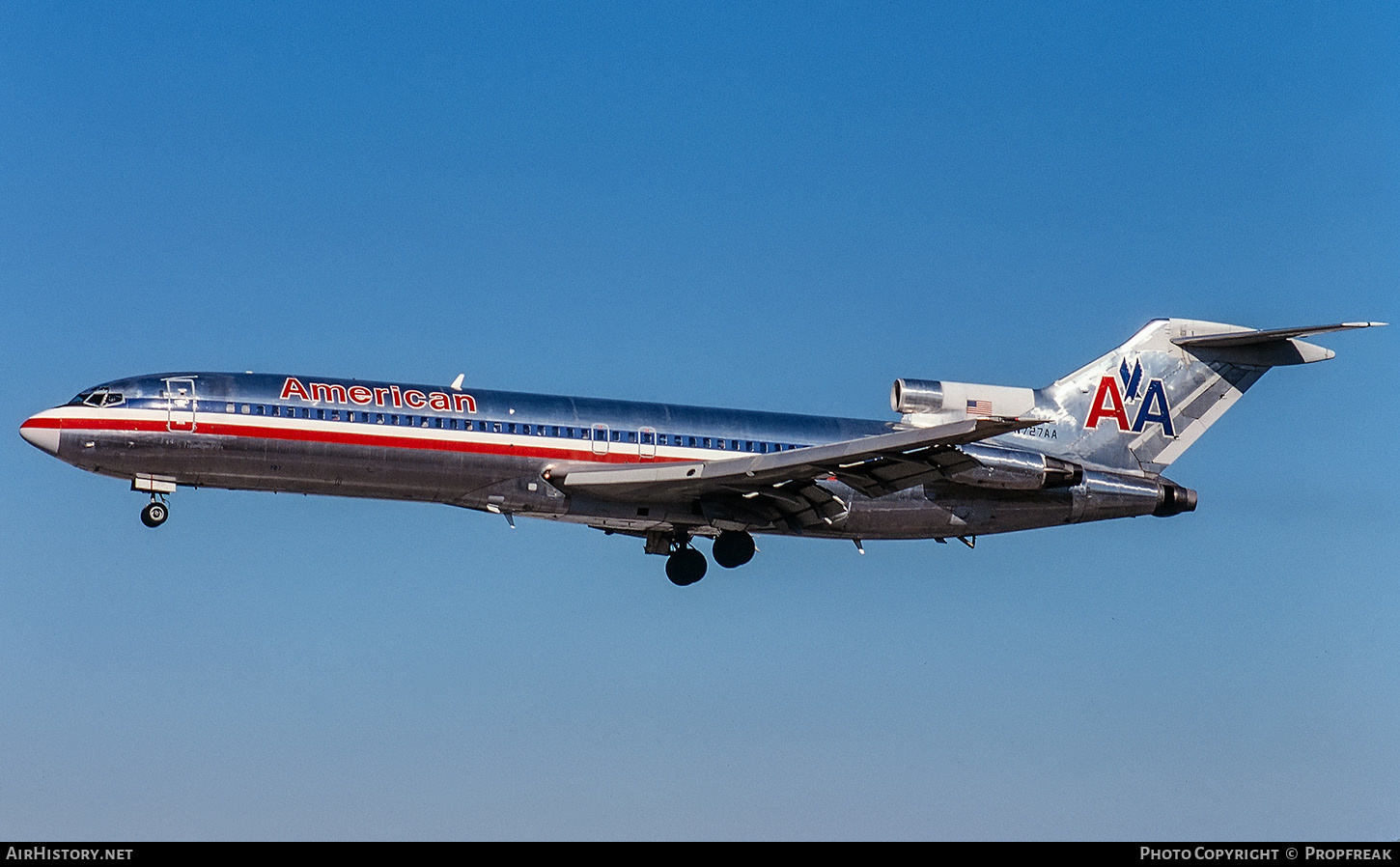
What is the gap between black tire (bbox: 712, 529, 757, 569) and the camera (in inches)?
1543

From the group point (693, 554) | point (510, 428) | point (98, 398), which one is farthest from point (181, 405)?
point (693, 554)

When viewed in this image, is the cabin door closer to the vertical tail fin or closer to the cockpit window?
the cockpit window

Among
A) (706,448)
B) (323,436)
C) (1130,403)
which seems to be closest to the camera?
(323,436)

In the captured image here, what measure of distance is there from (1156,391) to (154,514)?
23.2 m

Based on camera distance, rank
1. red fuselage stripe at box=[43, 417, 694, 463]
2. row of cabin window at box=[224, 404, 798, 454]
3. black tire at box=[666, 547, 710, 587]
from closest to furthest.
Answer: red fuselage stripe at box=[43, 417, 694, 463] → row of cabin window at box=[224, 404, 798, 454] → black tire at box=[666, 547, 710, 587]

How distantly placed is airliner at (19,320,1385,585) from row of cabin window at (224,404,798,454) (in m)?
0.03

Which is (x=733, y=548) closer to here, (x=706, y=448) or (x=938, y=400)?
(x=706, y=448)

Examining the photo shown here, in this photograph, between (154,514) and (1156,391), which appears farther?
(1156,391)

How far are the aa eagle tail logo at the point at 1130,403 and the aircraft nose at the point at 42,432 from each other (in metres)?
23.1

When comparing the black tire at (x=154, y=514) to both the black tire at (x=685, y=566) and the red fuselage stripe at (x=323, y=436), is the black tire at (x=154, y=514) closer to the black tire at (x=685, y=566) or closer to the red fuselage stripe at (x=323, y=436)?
the red fuselage stripe at (x=323, y=436)

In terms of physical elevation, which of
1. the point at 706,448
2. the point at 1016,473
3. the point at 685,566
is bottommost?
the point at 685,566

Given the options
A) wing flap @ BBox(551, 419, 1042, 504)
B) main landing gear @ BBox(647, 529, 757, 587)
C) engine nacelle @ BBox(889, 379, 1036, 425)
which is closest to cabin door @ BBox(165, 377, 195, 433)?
wing flap @ BBox(551, 419, 1042, 504)

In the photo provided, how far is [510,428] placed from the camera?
36.6m
